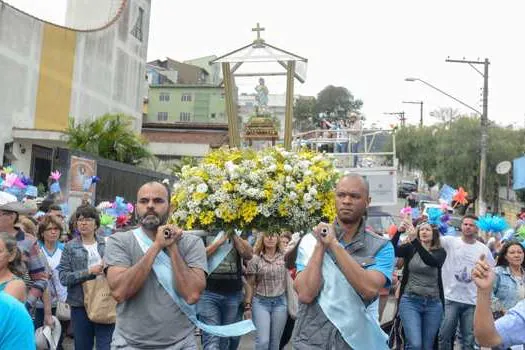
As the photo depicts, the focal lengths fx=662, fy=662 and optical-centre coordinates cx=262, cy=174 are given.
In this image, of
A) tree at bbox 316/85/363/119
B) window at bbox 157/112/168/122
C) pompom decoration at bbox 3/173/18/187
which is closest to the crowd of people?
pompom decoration at bbox 3/173/18/187

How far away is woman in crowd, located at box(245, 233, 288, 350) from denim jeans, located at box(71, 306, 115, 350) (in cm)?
172

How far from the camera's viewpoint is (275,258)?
25.5 ft

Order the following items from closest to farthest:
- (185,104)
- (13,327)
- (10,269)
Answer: (13,327) < (10,269) < (185,104)

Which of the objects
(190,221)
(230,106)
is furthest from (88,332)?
(230,106)

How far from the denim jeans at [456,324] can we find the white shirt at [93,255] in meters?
4.16

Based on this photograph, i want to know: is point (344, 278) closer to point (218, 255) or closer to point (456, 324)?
point (218, 255)

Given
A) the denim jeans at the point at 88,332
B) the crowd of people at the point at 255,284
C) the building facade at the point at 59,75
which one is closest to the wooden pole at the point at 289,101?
the crowd of people at the point at 255,284

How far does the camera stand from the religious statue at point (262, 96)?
9.77 m

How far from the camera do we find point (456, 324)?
810 centimetres

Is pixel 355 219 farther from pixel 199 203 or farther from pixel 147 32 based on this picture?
pixel 147 32

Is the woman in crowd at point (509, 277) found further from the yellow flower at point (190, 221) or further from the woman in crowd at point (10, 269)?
the woman in crowd at point (10, 269)

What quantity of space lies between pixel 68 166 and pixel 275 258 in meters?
7.46

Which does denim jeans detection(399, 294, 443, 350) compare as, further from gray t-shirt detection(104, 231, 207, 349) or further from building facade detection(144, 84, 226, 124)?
building facade detection(144, 84, 226, 124)

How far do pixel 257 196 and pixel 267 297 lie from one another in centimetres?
264
